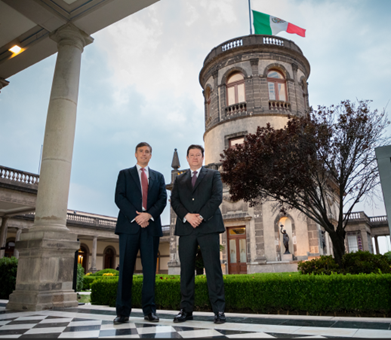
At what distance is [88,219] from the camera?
29.7 metres

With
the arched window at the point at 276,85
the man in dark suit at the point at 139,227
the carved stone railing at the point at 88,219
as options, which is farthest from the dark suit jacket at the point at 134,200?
the carved stone railing at the point at 88,219

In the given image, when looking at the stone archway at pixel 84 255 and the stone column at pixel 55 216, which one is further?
the stone archway at pixel 84 255

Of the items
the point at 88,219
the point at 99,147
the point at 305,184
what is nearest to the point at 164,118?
the point at 99,147

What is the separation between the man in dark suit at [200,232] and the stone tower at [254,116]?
13.5 metres

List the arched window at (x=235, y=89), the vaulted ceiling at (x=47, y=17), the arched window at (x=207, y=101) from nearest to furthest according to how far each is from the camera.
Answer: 1. the vaulted ceiling at (x=47, y=17)
2. the arched window at (x=235, y=89)
3. the arched window at (x=207, y=101)

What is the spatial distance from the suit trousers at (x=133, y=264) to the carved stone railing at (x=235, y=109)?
17.3 metres

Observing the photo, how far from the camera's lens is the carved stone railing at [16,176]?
54.3 feet

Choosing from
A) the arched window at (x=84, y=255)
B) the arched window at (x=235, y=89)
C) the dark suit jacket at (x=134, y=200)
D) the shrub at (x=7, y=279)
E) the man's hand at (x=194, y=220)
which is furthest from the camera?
the arched window at (x=84, y=255)

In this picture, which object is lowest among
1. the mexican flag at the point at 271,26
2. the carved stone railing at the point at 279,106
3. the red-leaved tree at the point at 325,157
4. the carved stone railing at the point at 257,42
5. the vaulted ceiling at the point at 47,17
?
the red-leaved tree at the point at 325,157

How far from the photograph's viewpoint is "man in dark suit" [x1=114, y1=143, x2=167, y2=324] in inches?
153

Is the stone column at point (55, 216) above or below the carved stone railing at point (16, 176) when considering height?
below

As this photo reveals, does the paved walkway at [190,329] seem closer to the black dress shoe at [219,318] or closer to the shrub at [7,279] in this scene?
the black dress shoe at [219,318]

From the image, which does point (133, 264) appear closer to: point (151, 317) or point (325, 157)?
point (151, 317)

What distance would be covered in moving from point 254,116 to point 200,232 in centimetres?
1662
